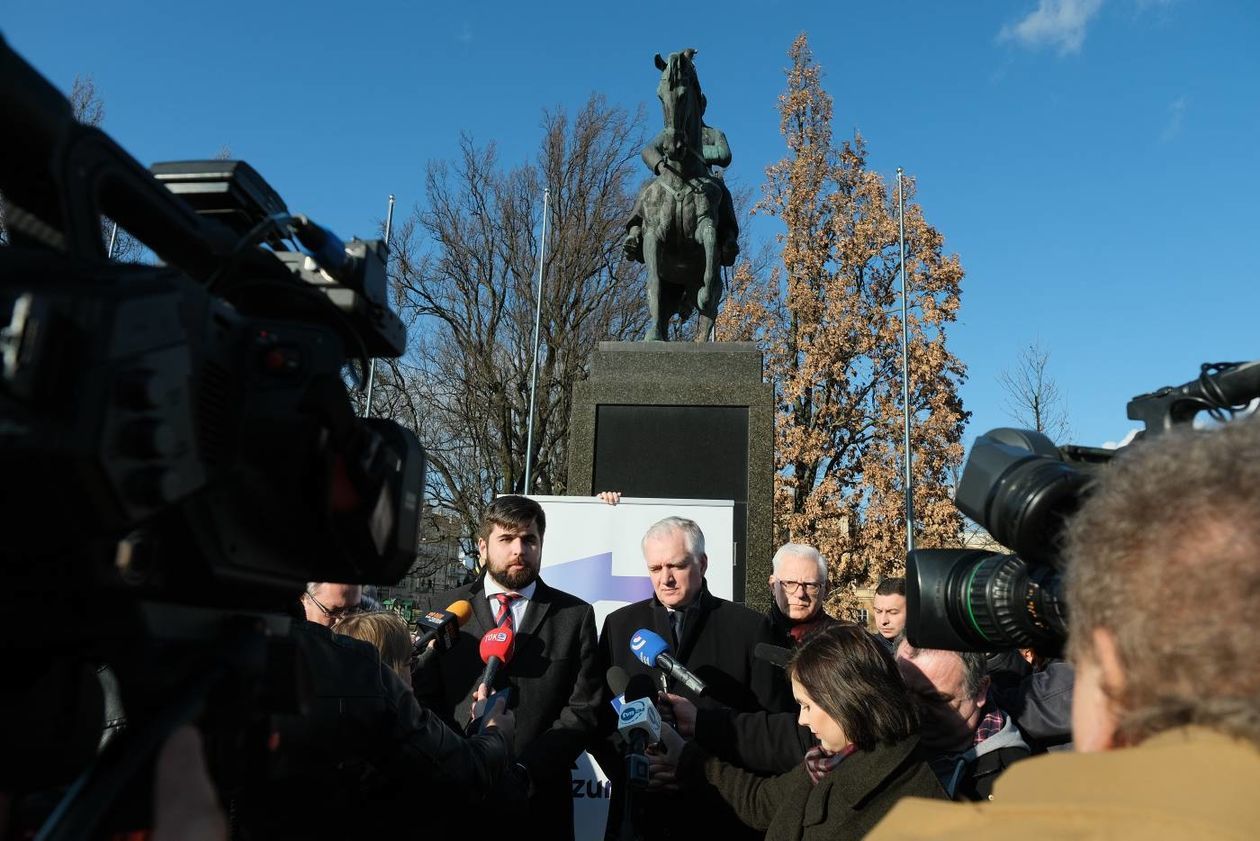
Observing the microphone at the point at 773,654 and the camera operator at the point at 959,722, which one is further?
the microphone at the point at 773,654

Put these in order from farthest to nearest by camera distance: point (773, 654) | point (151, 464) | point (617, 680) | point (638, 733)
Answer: point (617, 680) → point (773, 654) → point (638, 733) → point (151, 464)

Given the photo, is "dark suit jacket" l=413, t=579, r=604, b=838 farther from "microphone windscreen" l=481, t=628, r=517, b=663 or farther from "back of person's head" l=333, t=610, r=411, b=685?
"back of person's head" l=333, t=610, r=411, b=685

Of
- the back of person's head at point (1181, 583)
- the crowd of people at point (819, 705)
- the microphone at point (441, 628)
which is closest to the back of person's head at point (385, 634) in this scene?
the crowd of people at point (819, 705)

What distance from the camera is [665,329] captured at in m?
8.78

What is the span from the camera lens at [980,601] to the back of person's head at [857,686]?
35.2 inches

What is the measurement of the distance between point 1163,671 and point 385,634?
221 centimetres

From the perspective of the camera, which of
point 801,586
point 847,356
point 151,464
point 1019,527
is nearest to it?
point 151,464

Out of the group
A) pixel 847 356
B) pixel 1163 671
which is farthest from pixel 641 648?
pixel 847 356

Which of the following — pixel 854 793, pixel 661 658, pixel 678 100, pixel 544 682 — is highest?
pixel 678 100

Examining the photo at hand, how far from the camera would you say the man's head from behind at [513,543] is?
3.69m

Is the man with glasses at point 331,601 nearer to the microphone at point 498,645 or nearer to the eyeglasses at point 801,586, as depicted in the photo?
the microphone at point 498,645

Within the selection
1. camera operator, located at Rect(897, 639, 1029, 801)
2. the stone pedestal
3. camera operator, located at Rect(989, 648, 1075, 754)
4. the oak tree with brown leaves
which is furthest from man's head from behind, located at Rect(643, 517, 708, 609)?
the oak tree with brown leaves

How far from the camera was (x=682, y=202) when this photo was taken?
8383mm

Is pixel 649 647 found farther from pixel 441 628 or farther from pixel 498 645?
pixel 441 628
